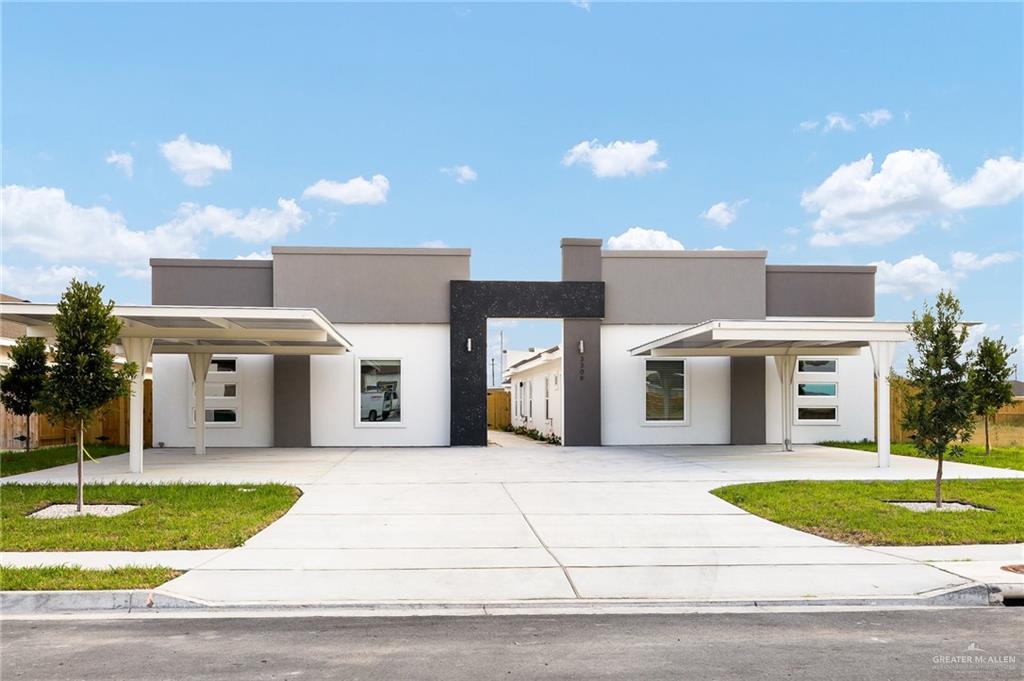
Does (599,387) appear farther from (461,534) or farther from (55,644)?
(55,644)

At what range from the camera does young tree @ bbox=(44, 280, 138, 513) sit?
39.9 feet

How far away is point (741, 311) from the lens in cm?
2433

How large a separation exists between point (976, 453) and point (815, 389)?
4.52m

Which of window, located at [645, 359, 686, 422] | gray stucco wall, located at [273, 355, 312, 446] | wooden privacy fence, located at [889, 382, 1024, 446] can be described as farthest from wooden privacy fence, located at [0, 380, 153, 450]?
wooden privacy fence, located at [889, 382, 1024, 446]

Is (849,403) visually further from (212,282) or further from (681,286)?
(212,282)

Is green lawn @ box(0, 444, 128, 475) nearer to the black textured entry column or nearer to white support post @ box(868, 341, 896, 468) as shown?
the black textured entry column

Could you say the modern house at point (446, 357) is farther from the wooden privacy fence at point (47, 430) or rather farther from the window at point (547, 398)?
the window at point (547, 398)

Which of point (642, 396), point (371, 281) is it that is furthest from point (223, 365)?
→ point (642, 396)

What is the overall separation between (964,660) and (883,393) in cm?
1244

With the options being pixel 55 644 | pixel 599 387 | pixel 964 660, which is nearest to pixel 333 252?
pixel 599 387

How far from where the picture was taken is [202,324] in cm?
1720

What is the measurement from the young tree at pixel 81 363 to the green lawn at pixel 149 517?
968 millimetres

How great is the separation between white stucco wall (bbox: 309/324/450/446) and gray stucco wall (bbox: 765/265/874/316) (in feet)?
31.4

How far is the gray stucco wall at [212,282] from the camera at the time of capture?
76.7 ft
